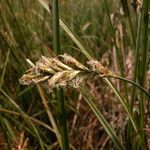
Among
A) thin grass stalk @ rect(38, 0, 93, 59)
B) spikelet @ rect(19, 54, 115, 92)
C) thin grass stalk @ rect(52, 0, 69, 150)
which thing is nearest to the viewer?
spikelet @ rect(19, 54, 115, 92)

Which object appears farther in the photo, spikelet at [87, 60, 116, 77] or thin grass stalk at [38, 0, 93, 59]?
thin grass stalk at [38, 0, 93, 59]

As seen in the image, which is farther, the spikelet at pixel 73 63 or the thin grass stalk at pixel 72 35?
the thin grass stalk at pixel 72 35

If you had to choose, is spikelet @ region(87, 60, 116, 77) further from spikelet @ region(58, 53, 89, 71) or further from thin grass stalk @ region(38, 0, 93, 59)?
thin grass stalk @ region(38, 0, 93, 59)

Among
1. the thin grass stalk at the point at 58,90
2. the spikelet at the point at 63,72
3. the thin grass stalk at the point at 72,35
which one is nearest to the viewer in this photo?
the spikelet at the point at 63,72

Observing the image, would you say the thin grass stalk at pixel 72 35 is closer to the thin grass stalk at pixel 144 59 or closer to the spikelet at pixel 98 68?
the thin grass stalk at pixel 144 59

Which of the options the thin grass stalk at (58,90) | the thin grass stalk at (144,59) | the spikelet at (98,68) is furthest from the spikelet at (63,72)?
the thin grass stalk at (144,59)

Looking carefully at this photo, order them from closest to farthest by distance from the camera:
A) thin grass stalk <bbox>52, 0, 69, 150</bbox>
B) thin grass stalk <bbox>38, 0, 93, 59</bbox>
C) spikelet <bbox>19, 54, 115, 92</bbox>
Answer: spikelet <bbox>19, 54, 115, 92</bbox> → thin grass stalk <bbox>52, 0, 69, 150</bbox> → thin grass stalk <bbox>38, 0, 93, 59</bbox>

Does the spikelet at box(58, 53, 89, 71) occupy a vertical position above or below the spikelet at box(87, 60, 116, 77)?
above

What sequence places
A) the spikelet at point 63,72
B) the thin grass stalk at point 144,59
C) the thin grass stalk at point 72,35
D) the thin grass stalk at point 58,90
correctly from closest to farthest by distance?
the spikelet at point 63,72, the thin grass stalk at point 58,90, the thin grass stalk at point 144,59, the thin grass stalk at point 72,35

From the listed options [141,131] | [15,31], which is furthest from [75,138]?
[15,31]

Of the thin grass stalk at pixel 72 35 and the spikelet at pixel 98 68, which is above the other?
the thin grass stalk at pixel 72 35

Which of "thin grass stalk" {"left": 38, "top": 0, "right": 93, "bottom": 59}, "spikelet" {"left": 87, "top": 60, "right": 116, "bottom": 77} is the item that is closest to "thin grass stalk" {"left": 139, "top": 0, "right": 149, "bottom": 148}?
"thin grass stalk" {"left": 38, "top": 0, "right": 93, "bottom": 59}
